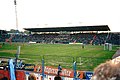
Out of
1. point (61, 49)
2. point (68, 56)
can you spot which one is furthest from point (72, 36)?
point (68, 56)

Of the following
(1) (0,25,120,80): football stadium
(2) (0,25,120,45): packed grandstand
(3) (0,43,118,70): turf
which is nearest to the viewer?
(1) (0,25,120,80): football stadium

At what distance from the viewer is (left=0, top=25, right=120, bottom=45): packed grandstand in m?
71.5

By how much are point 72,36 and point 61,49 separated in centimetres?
3575

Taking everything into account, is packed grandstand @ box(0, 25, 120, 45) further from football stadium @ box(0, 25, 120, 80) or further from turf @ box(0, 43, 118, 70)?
turf @ box(0, 43, 118, 70)

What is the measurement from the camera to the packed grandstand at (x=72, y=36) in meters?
71.5

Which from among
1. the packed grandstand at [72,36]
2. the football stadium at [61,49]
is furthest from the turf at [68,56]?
the packed grandstand at [72,36]

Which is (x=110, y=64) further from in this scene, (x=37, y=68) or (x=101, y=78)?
(x=37, y=68)

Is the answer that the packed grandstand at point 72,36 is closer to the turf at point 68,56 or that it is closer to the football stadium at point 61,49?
the football stadium at point 61,49

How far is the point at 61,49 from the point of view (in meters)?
49.8

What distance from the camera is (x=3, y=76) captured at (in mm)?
14828

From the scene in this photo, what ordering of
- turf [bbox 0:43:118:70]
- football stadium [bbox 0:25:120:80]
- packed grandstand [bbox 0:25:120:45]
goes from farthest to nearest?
packed grandstand [bbox 0:25:120:45] → turf [bbox 0:43:118:70] → football stadium [bbox 0:25:120:80]

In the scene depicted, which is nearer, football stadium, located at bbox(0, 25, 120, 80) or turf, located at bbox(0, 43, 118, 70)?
football stadium, located at bbox(0, 25, 120, 80)

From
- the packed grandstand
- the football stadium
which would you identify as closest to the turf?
the football stadium

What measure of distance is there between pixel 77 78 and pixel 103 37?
61944 mm
